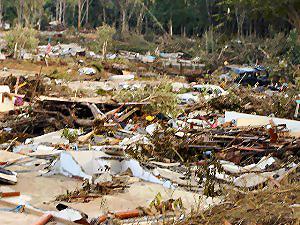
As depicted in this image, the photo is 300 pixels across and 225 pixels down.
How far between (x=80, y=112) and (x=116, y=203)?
16.6 ft

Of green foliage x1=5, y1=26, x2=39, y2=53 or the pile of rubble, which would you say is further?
green foliage x1=5, y1=26, x2=39, y2=53

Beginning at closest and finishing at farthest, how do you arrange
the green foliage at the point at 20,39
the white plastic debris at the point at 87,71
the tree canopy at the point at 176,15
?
the white plastic debris at the point at 87,71, the green foliage at the point at 20,39, the tree canopy at the point at 176,15

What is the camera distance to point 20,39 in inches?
912

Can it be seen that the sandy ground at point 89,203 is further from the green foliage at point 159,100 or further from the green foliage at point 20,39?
the green foliage at point 20,39

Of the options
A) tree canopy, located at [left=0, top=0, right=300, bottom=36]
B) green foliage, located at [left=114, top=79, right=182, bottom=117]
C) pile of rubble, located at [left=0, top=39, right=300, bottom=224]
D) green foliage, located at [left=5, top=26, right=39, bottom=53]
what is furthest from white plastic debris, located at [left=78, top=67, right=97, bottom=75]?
tree canopy, located at [left=0, top=0, right=300, bottom=36]

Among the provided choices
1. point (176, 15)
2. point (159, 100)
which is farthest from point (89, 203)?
point (176, 15)

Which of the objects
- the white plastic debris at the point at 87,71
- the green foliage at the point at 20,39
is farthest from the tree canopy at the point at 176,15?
the white plastic debris at the point at 87,71

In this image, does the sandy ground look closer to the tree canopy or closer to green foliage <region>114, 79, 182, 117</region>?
green foliage <region>114, 79, 182, 117</region>

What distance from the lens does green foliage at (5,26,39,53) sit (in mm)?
23031

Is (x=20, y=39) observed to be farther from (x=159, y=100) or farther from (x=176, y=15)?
(x=176, y=15)

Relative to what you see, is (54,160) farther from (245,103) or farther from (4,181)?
(245,103)

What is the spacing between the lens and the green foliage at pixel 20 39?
75.6 feet

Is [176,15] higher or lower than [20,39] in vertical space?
lower

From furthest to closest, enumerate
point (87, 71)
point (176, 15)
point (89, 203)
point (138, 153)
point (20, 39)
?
point (176, 15)
point (20, 39)
point (87, 71)
point (138, 153)
point (89, 203)
